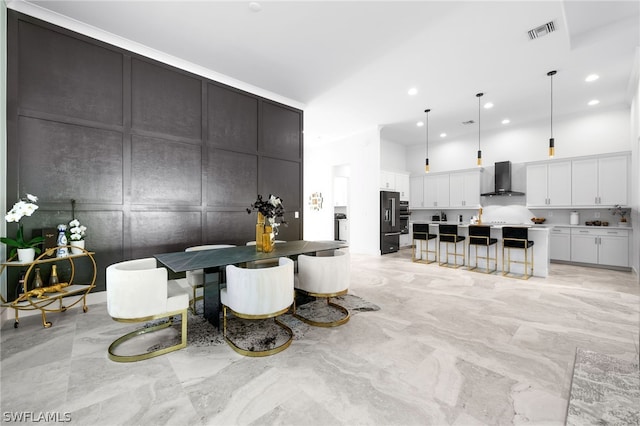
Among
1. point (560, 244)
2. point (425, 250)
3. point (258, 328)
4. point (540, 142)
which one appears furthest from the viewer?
point (540, 142)

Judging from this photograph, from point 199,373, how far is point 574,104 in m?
8.14

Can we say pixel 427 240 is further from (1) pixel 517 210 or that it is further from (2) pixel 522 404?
(2) pixel 522 404

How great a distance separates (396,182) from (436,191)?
1.27 metres

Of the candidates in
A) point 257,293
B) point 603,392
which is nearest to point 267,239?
point 257,293

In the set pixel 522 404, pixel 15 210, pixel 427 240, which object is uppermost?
pixel 15 210

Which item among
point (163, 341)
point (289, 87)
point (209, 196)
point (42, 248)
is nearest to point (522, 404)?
point (163, 341)

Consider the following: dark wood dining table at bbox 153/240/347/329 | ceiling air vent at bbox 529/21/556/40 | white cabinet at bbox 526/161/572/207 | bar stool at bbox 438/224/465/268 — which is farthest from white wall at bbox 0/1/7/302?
white cabinet at bbox 526/161/572/207

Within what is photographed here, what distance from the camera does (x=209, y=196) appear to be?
436 cm

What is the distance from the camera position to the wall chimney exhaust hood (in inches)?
269

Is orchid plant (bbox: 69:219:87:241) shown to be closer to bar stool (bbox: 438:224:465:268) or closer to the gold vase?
the gold vase

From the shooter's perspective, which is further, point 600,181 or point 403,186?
point 403,186

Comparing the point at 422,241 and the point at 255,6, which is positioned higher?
the point at 255,6

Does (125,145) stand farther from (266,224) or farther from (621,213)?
(621,213)

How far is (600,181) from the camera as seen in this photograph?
5629mm
